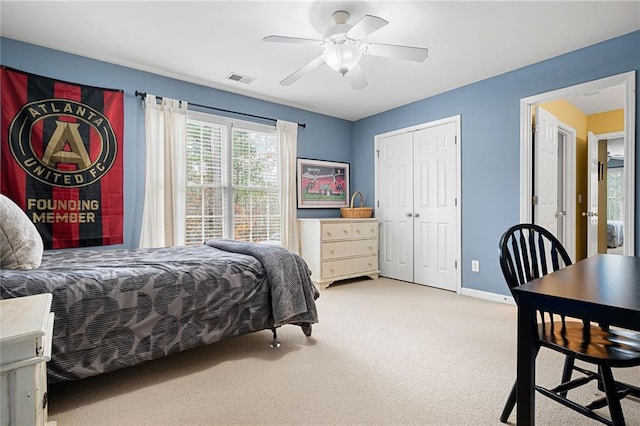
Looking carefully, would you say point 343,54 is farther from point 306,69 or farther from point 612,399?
point 612,399

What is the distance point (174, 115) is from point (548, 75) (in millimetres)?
3671

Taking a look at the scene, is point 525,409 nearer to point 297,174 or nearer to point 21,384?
point 21,384

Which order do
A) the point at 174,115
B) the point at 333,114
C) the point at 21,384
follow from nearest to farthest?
the point at 21,384, the point at 174,115, the point at 333,114

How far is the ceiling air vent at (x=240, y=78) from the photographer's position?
348cm

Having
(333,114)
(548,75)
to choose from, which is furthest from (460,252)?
(333,114)

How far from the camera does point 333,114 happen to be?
4910 millimetres

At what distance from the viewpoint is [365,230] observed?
456 cm

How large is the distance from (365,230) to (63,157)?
11.1 feet

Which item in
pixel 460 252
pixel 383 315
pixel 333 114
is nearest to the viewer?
pixel 383 315

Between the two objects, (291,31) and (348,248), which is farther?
(348,248)

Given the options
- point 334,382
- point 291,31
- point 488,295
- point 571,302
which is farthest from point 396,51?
point 488,295

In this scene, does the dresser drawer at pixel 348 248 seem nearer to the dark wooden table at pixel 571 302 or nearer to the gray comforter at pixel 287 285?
the gray comforter at pixel 287 285

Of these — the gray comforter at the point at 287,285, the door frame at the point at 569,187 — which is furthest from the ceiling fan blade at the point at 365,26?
the door frame at the point at 569,187

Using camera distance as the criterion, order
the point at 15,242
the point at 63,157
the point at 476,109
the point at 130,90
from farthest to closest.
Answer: the point at 476,109, the point at 130,90, the point at 63,157, the point at 15,242
